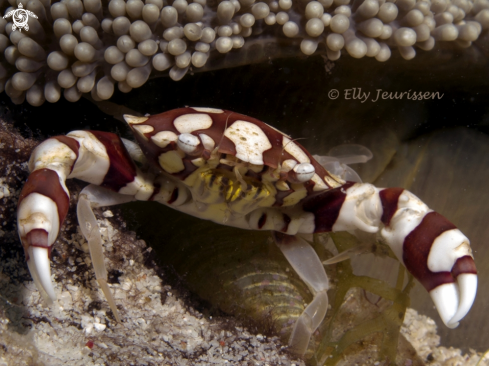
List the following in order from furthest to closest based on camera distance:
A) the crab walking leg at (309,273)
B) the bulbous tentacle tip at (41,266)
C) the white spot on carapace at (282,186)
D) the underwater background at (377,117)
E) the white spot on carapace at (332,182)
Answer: the underwater background at (377,117)
the crab walking leg at (309,273)
the white spot on carapace at (332,182)
the white spot on carapace at (282,186)
the bulbous tentacle tip at (41,266)

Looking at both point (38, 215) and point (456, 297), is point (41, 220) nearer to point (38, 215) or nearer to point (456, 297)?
point (38, 215)

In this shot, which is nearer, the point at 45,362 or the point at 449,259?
the point at 45,362

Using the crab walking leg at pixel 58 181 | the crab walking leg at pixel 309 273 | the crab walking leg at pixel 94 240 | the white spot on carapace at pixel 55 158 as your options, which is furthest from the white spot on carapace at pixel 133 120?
the crab walking leg at pixel 309 273

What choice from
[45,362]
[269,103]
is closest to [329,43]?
[269,103]

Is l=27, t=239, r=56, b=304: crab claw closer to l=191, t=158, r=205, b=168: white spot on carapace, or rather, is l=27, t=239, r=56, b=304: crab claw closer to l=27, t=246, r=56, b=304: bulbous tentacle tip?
l=27, t=246, r=56, b=304: bulbous tentacle tip

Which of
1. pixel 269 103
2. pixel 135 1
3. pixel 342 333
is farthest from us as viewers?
pixel 269 103

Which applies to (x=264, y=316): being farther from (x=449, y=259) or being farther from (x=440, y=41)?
(x=440, y=41)

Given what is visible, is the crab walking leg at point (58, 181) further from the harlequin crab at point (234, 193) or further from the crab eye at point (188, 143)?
the crab eye at point (188, 143)
